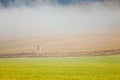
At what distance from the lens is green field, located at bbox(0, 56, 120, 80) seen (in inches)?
229

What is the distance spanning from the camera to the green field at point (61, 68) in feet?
19.1

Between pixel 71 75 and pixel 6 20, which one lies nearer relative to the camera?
pixel 71 75

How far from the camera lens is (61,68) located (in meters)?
5.99

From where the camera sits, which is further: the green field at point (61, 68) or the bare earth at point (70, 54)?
the bare earth at point (70, 54)

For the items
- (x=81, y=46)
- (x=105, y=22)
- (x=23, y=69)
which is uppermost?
(x=105, y=22)

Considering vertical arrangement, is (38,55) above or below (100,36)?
below

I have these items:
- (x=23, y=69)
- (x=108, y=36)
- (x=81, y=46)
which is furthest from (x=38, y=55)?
(x=108, y=36)

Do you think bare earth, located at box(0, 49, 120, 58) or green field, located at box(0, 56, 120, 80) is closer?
green field, located at box(0, 56, 120, 80)

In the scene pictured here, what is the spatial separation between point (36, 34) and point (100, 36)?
107 cm

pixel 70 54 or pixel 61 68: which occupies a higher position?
pixel 70 54

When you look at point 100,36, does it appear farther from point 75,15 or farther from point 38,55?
point 38,55

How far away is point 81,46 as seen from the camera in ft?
19.7

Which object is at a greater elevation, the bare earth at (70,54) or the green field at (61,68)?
the bare earth at (70,54)

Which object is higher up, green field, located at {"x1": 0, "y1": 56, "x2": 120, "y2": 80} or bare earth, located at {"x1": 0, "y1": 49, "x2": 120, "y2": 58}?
bare earth, located at {"x1": 0, "y1": 49, "x2": 120, "y2": 58}
